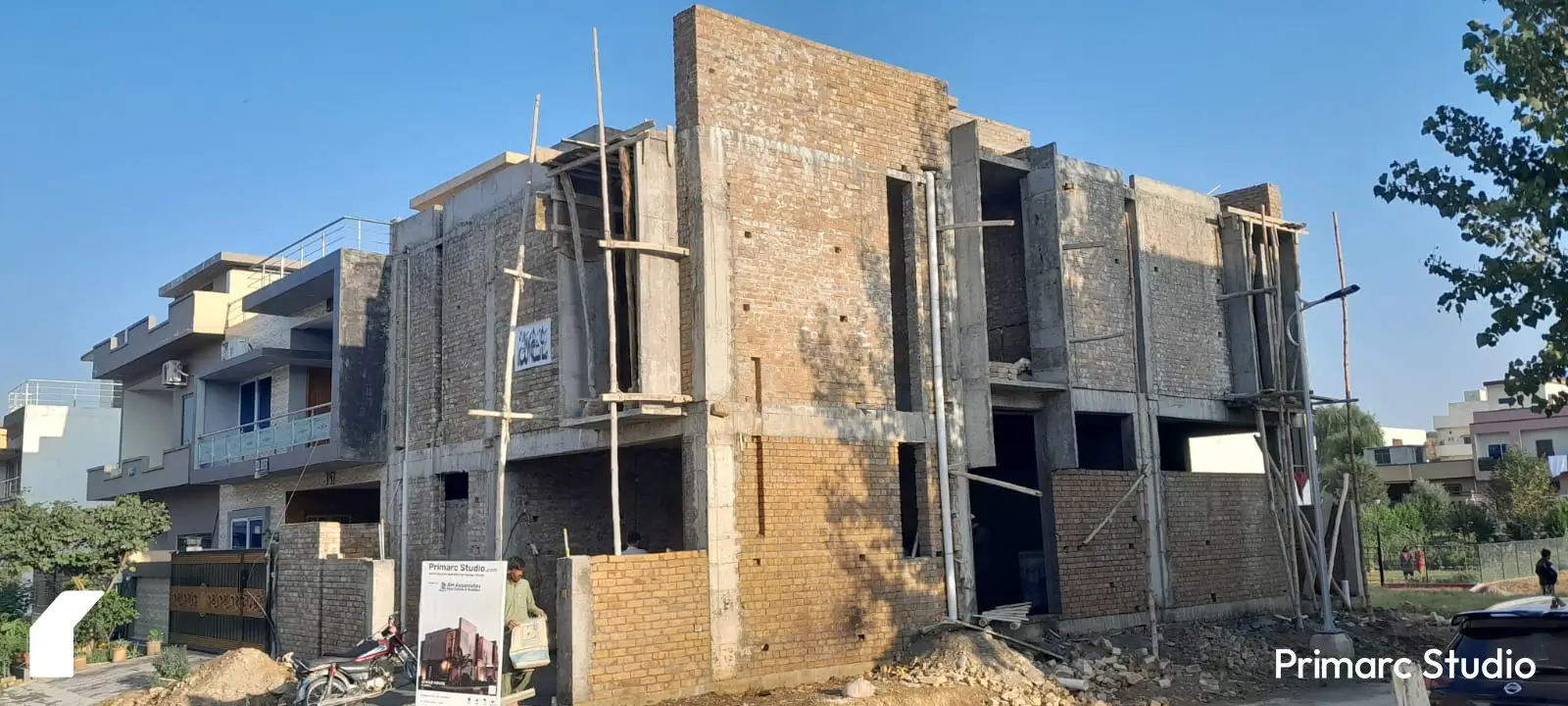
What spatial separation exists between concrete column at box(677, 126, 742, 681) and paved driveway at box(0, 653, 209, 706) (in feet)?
31.7

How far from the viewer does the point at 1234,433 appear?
2289 cm

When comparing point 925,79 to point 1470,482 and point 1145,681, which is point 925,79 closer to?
point 1145,681

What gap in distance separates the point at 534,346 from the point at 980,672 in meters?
7.73

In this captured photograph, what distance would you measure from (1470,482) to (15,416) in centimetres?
6124

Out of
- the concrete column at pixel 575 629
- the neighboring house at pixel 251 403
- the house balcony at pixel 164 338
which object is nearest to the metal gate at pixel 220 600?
the neighboring house at pixel 251 403

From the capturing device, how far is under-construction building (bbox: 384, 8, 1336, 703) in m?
14.1

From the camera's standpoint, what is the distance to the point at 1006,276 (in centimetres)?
1947

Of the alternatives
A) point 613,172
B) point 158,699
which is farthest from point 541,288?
point 158,699

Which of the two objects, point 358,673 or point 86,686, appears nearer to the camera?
point 358,673

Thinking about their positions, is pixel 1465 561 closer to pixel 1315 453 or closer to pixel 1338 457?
pixel 1338 457

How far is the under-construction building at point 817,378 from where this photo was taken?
14055 millimetres

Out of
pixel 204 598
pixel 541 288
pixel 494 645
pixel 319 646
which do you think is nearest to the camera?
pixel 494 645

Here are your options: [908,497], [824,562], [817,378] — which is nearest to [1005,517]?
[908,497]

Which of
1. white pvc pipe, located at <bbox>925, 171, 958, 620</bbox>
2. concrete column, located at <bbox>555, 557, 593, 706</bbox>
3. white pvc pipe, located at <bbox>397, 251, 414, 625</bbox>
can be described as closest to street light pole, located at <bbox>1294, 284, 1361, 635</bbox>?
white pvc pipe, located at <bbox>925, 171, 958, 620</bbox>
